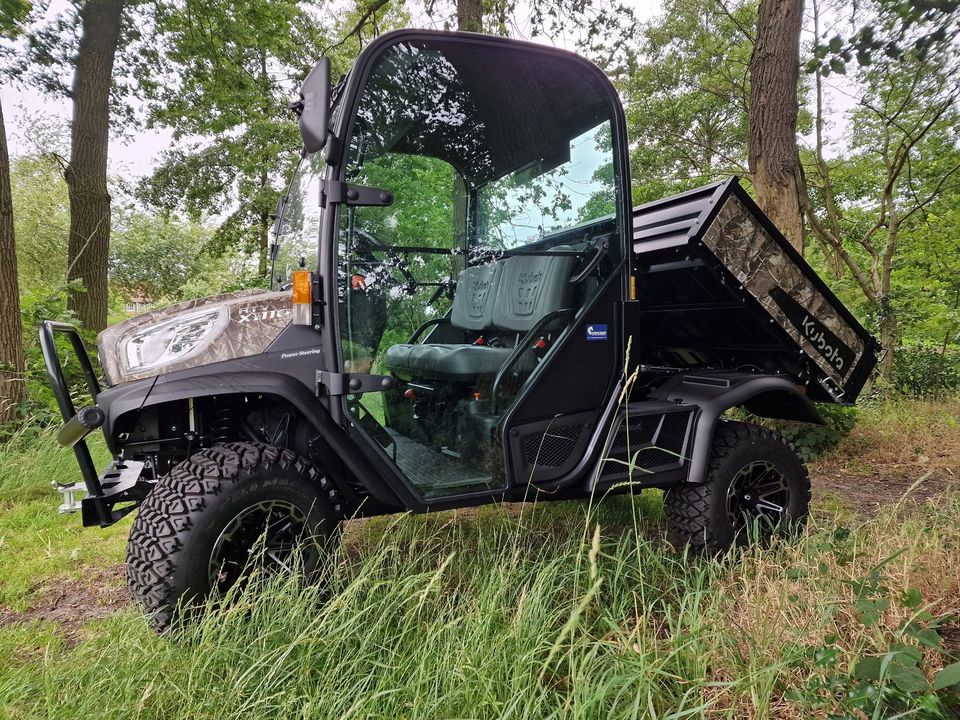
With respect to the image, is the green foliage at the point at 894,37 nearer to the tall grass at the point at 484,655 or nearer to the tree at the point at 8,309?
the tall grass at the point at 484,655

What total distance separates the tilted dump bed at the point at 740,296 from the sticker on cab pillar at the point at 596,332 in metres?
0.13

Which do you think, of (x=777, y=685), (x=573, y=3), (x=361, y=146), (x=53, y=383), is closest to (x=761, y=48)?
(x=573, y=3)

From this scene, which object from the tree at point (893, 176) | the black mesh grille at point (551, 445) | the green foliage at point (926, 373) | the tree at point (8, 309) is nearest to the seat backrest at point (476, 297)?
the black mesh grille at point (551, 445)

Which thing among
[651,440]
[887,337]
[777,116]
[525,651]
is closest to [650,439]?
[651,440]

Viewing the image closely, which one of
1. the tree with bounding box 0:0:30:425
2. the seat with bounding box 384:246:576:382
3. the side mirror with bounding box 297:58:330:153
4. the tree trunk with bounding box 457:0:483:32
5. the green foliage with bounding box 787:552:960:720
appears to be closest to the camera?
the green foliage with bounding box 787:552:960:720

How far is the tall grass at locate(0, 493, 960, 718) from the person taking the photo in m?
1.58

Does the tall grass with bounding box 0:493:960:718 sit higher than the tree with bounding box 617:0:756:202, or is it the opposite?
the tree with bounding box 617:0:756:202

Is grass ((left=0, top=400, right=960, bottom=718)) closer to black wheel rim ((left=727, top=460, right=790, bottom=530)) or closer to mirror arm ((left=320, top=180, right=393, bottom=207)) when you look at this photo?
black wheel rim ((left=727, top=460, right=790, bottom=530))

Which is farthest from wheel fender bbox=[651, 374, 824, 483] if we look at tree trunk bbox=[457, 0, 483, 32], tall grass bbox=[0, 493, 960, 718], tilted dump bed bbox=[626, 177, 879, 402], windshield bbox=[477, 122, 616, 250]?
tree trunk bbox=[457, 0, 483, 32]

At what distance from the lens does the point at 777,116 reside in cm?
523

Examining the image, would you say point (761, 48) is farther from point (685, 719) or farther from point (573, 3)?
point (685, 719)

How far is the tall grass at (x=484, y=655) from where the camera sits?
1.58m

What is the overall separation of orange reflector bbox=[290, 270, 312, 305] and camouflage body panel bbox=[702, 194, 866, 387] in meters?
1.74

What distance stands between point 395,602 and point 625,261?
1.80m
